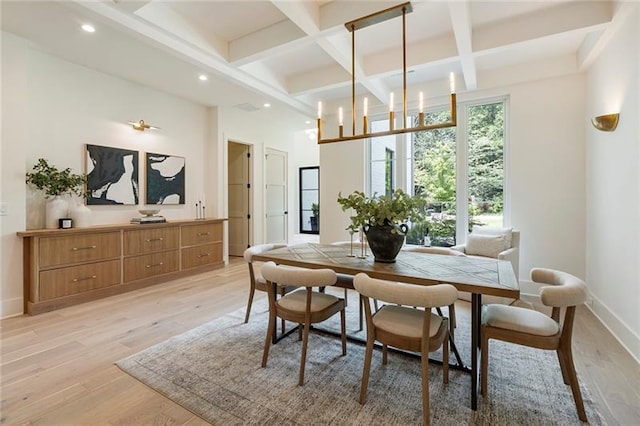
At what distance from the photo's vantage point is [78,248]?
3.48 metres

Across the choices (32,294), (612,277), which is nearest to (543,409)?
(612,277)

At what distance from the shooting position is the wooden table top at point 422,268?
1672mm

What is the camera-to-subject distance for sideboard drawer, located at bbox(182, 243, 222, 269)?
4.79 meters

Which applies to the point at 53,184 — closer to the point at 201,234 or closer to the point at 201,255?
the point at 201,234

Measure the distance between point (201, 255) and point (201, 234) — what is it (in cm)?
36

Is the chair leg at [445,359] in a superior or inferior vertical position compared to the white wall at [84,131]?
inferior

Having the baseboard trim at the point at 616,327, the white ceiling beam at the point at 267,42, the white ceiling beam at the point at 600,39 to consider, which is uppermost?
the white ceiling beam at the point at 267,42

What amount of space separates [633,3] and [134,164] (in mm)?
5773

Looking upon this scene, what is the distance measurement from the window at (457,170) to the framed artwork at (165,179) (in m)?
3.64

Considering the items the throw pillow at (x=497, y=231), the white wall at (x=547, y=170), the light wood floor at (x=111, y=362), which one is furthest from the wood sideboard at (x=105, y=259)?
the white wall at (x=547, y=170)

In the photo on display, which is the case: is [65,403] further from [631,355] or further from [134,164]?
[631,355]

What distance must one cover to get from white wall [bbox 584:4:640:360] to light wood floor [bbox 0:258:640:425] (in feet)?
0.92

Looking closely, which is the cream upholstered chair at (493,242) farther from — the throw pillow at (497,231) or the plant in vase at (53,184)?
the plant in vase at (53,184)

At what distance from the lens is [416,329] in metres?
1.72
